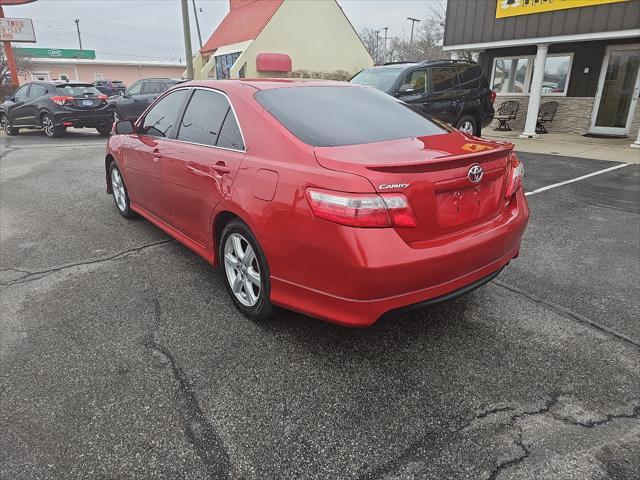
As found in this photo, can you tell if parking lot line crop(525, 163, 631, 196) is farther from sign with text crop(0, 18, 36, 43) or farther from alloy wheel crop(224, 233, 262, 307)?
sign with text crop(0, 18, 36, 43)

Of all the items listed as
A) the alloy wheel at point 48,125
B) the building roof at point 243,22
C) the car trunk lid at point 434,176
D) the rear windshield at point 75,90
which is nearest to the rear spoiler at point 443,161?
the car trunk lid at point 434,176

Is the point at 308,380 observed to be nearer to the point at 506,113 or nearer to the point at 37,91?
the point at 506,113

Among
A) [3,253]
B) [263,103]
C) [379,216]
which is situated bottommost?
[3,253]

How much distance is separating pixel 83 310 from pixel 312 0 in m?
29.4

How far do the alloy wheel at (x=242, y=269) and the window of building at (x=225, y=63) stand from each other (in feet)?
83.8

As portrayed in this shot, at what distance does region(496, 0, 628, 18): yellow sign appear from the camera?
10.6 meters

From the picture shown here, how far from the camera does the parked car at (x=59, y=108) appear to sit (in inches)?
512

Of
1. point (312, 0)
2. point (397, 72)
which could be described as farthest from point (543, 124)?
point (312, 0)

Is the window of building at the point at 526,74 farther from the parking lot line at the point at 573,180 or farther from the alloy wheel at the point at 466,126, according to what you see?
the parking lot line at the point at 573,180

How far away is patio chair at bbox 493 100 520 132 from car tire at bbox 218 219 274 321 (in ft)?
43.6

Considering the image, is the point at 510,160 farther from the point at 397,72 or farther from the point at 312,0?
the point at 312,0

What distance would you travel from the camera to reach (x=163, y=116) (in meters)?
4.18

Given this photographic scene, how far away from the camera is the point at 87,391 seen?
242 centimetres

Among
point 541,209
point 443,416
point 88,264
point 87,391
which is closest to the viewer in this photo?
point 443,416
